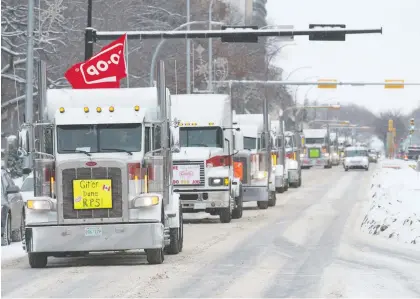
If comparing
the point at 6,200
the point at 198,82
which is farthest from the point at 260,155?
the point at 198,82

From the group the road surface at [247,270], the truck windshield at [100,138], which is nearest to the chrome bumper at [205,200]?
the road surface at [247,270]

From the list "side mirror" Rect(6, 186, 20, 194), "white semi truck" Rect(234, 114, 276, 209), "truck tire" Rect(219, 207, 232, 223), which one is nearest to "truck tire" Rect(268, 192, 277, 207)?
"white semi truck" Rect(234, 114, 276, 209)

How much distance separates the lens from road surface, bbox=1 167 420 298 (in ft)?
50.5

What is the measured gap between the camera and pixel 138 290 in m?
15.5

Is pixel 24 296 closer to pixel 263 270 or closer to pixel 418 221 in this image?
pixel 263 270

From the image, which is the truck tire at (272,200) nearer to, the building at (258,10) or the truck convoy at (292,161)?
the truck convoy at (292,161)

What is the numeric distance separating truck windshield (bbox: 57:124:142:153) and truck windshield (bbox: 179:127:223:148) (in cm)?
1120

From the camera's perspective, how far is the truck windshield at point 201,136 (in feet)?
105

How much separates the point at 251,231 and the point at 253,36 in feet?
26.9

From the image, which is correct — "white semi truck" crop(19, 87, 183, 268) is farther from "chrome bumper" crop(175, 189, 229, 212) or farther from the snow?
"chrome bumper" crop(175, 189, 229, 212)

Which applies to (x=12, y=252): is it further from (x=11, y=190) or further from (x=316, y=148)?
(x=316, y=148)

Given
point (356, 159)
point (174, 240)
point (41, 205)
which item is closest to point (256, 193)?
point (174, 240)

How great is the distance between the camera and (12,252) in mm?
23594

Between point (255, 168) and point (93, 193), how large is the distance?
2027 centimetres
